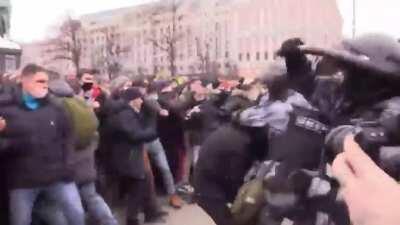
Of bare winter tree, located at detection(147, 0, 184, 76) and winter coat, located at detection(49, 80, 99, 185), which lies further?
bare winter tree, located at detection(147, 0, 184, 76)

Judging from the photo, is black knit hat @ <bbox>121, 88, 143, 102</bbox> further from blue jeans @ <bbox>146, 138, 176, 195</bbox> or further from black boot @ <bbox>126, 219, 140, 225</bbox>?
black boot @ <bbox>126, 219, 140, 225</bbox>

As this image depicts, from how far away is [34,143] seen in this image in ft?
16.9

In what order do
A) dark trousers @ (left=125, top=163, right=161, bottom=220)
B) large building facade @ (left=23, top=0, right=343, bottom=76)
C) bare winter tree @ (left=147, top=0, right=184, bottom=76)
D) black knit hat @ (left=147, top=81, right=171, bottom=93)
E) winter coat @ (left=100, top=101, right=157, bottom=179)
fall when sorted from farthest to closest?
bare winter tree @ (left=147, top=0, right=184, bottom=76) → large building facade @ (left=23, top=0, right=343, bottom=76) → black knit hat @ (left=147, top=81, right=171, bottom=93) → dark trousers @ (left=125, top=163, right=161, bottom=220) → winter coat @ (left=100, top=101, right=157, bottom=179)

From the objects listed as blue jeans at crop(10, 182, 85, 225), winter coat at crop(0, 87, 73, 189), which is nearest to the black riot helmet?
winter coat at crop(0, 87, 73, 189)

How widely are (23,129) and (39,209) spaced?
30.9 inches

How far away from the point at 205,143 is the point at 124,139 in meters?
2.36

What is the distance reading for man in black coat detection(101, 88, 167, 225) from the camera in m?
6.98

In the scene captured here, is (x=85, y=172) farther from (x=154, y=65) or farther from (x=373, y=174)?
(x=154, y=65)

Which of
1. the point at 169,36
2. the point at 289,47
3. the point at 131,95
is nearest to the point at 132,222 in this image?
the point at 131,95

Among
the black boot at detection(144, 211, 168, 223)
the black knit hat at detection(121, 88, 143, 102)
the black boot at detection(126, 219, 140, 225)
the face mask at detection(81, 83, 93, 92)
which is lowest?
the black boot at detection(144, 211, 168, 223)

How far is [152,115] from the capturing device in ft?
24.6

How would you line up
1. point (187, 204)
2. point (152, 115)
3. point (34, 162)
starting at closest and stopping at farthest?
point (34, 162)
point (152, 115)
point (187, 204)

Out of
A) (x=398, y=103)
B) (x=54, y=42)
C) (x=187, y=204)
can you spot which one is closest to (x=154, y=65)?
(x=54, y=42)

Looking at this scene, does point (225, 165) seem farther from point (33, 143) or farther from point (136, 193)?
point (136, 193)
